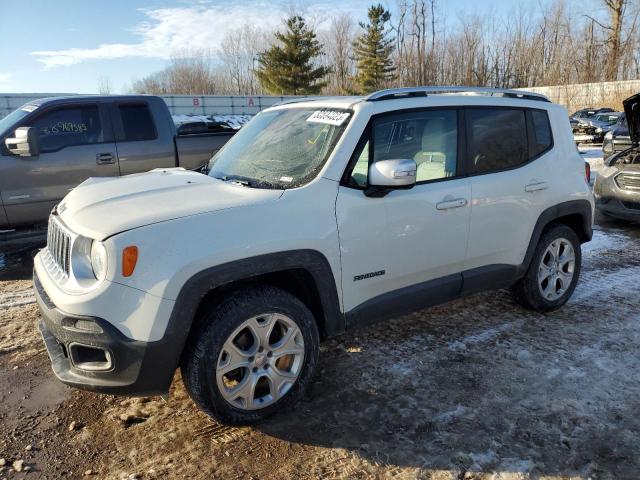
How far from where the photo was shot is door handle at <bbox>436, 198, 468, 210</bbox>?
3445mm

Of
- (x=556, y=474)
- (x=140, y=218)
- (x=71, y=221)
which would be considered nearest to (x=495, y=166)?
(x=556, y=474)

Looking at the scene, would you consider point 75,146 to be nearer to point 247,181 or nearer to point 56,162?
point 56,162

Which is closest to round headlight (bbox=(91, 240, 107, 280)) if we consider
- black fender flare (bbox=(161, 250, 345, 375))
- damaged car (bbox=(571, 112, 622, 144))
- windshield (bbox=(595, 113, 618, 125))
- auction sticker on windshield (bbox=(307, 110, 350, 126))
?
black fender flare (bbox=(161, 250, 345, 375))

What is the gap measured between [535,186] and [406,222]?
1423 mm

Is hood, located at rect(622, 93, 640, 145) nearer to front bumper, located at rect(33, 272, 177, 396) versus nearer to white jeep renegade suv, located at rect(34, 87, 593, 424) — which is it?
white jeep renegade suv, located at rect(34, 87, 593, 424)

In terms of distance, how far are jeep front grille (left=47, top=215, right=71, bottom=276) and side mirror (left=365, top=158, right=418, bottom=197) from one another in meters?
1.77

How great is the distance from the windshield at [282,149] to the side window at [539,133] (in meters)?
1.80

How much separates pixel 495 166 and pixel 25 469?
11.8 ft

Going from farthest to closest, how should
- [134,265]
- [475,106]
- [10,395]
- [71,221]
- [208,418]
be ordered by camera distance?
[475,106], [10,395], [208,418], [71,221], [134,265]

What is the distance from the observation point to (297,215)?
9.39 ft

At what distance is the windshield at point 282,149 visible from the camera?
3.17m

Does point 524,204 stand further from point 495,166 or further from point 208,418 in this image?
point 208,418

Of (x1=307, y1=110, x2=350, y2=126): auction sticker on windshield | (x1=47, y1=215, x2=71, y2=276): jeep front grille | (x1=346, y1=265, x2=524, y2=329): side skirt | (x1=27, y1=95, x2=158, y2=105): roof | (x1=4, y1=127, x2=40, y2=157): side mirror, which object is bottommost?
(x1=346, y1=265, x2=524, y2=329): side skirt

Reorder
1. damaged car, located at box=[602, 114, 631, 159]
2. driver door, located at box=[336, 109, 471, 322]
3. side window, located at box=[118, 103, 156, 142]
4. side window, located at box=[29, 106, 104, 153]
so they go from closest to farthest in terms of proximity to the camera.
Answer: driver door, located at box=[336, 109, 471, 322] < side window, located at box=[29, 106, 104, 153] < side window, located at box=[118, 103, 156, 142] < damaged car, located at box=[602, 114, 631, 159]
